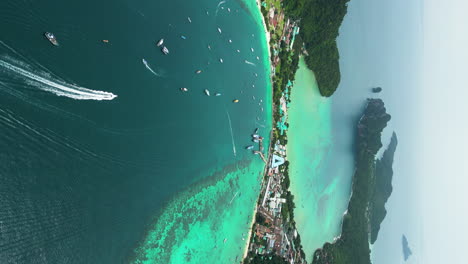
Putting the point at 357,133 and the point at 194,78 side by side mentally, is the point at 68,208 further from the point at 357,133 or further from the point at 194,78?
the point at 357,133

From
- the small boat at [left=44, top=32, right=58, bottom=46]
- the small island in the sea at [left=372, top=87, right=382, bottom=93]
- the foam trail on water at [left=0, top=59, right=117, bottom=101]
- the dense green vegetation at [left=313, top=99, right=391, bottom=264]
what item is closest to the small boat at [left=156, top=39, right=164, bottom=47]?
the foam trail on water at [left=0, top=59, right=117, bottom=101]

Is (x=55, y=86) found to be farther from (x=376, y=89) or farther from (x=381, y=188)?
(x=381, y=188)

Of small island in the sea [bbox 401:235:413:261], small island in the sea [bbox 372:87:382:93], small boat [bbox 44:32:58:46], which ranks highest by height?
small island in the sea [bbox 372:87:382:93]

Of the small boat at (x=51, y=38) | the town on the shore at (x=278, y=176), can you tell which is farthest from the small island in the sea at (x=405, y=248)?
the small boat at (x=51, y=38)

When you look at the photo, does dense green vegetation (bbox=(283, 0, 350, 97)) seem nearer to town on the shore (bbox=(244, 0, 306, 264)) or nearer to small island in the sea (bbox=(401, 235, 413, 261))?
town on the shore (bbox=(244, 0, 306, 264))

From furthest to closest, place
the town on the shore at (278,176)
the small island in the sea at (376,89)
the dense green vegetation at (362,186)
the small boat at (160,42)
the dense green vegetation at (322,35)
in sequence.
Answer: the small island in the sea at (376,89)
the dense green vegetation at (362,186)
the dense green vegetation at (322,35)
the town on the shore at (278,176)
the small boat at (160,42)

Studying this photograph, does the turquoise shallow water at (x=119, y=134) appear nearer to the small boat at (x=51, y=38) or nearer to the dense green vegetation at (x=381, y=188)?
the small boat at (x=51, y=38)

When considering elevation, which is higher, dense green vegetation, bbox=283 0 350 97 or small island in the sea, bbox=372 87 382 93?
small island in the sea, bbox=372 87 382 93
